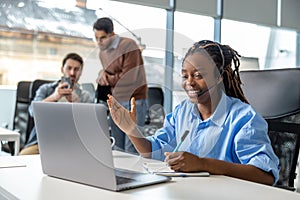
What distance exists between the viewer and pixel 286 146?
1527 mm

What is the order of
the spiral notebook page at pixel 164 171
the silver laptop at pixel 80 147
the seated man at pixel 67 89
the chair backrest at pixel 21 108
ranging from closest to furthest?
the silver laptop at pixel 80 147
the spiral notebook page at pixel 164 171
the seated man at pixel 67 89
the chair backrest at pixel 21 108

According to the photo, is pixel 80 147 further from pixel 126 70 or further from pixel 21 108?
pixel 21 108

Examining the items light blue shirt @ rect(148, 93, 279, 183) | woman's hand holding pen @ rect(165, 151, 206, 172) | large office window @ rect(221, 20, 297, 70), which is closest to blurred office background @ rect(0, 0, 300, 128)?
large office window @ rect(221, 20, 297, 70)

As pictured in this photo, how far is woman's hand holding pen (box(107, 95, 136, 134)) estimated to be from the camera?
111 centimetres

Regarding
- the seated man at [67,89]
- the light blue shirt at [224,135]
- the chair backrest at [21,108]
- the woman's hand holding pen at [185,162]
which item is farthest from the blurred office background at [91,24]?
the woman's hand holding pen at [185,162]

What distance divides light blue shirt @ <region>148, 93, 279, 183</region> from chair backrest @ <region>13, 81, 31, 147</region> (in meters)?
2.07

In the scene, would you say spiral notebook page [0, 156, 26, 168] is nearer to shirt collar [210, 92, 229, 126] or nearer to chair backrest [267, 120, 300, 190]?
shirt collar [210, 92, 229, 126]

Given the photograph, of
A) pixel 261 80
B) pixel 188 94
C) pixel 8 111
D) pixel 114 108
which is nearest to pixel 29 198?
pixel 114 108

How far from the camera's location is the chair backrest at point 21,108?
3256mm

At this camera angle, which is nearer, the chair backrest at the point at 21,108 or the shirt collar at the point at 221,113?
the shirt collar at the point at 221,113

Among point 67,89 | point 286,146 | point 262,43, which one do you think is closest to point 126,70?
point 286,146

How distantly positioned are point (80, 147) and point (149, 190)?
188mm

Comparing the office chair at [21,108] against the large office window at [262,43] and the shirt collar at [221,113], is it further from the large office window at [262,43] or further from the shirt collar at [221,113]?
the large office window at [262,43]

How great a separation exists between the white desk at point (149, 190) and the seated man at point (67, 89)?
70.7 inches
